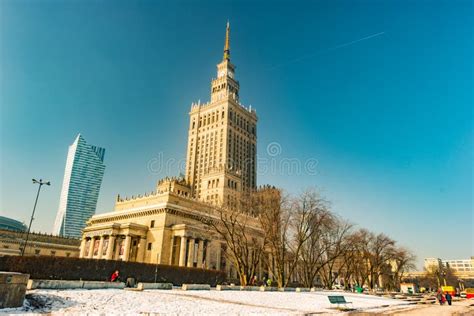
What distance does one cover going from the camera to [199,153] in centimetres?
12456

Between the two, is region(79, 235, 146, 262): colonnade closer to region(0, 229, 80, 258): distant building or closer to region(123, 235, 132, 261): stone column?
region(123, 235, 132, 261): stone column

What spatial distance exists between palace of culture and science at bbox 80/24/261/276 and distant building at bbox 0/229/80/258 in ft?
82.2

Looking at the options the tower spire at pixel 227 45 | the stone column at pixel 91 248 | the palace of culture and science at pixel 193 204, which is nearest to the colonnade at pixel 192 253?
the palace of culture and science at pixel 193 204

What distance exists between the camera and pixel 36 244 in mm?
91125

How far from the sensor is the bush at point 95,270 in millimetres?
30578

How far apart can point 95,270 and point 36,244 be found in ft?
227

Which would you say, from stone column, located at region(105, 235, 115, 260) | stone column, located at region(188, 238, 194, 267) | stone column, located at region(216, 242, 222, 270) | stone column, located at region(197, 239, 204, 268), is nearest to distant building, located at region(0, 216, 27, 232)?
stone column, located at region(105, 235, 115, 260)

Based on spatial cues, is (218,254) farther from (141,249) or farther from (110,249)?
(110,249)

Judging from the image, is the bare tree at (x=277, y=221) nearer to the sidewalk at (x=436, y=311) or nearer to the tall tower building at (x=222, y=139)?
the sidewalk at (x=436, y=311)

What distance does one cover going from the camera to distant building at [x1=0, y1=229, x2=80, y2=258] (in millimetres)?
86250

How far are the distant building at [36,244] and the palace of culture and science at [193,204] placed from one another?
2504 centimetres

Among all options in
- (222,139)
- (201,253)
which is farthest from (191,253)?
(222,139)

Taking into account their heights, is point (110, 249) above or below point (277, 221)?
below

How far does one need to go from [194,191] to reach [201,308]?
101 metres
